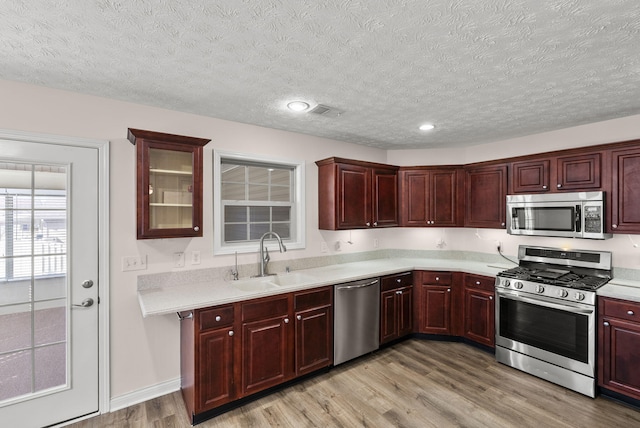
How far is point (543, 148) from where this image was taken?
3.57 m

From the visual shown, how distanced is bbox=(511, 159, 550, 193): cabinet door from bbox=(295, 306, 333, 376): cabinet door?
2.50m

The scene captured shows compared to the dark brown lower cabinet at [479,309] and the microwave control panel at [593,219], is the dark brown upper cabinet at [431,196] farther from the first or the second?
the microwave control panel at [593,219]

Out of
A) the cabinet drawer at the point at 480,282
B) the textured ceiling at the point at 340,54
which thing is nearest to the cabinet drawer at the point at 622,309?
the cabinet drawer at the point at 480,282

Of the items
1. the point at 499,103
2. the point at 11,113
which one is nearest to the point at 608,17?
the point at 499,103

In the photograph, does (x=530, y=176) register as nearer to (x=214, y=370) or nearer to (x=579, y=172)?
(x=579, y=172)

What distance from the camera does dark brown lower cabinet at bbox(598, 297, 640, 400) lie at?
250cm

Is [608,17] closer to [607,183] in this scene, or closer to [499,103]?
[499,103]

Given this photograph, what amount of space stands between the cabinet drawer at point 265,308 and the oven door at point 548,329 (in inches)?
89.3

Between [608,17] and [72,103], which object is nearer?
[608,17]

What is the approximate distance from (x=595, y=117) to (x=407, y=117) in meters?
1.78

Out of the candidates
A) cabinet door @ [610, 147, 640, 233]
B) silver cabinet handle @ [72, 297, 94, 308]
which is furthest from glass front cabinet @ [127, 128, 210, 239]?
cabinet door @ [610, 147, 640, 233]

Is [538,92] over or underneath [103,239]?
over

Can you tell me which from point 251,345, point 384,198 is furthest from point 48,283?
point 384,198

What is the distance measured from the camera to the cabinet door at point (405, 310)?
371 cm
